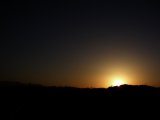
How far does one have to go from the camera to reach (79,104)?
31.7 metres

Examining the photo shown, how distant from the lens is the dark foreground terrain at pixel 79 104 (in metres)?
29.4

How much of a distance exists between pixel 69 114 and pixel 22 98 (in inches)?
344

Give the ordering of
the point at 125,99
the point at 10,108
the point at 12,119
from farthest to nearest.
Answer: the point at 125,99 → the point at 10,108 → the point at 12,119

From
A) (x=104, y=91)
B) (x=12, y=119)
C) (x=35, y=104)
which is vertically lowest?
(x=12, y=119)

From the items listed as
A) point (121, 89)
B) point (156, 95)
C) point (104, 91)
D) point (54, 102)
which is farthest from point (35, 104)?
point (156, 95)

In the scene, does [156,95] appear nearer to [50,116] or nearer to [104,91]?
[104,91]

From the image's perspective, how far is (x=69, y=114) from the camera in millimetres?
29438

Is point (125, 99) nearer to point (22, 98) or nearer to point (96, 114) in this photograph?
point (96, 114)

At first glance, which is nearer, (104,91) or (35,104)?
(35,104)

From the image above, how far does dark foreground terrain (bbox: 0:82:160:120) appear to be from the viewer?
29.4 metres

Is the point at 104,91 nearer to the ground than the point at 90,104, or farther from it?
farther from it

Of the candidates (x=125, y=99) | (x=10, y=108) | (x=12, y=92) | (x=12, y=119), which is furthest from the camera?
(x=12, y=92)

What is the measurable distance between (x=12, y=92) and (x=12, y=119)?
29.8ft

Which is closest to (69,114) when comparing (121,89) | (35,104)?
(35,104)
